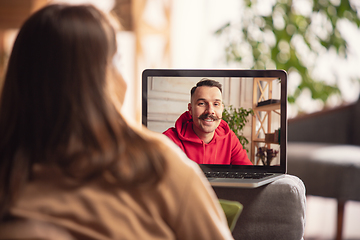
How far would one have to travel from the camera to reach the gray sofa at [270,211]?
76 centimetres

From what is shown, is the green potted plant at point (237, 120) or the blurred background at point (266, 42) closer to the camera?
the green potted plant at point (237, 120)

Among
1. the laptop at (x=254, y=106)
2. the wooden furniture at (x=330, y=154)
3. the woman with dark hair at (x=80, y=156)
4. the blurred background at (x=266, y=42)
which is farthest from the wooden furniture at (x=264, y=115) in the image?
the blurred background at (x=266, y=42)

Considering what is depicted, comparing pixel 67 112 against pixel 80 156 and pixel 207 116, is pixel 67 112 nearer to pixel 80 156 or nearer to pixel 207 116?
pixel 80 156

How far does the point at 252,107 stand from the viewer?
92 centimetres

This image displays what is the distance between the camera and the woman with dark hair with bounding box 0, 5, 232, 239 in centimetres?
38

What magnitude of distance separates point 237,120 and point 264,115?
0.24 ft

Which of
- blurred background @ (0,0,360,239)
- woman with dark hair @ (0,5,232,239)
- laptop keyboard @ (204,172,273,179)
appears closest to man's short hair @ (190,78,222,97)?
laptop keyboard @ (204,172,273,179)

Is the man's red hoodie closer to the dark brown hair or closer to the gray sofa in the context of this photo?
the gray sofa

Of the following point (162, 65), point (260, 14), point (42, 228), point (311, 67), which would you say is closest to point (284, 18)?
point (260, 14)

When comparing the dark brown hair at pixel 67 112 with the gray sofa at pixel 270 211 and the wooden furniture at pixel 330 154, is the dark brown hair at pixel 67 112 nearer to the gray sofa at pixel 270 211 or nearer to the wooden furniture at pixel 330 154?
the gray sofa at pixel 270 211

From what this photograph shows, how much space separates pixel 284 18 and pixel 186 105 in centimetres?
103

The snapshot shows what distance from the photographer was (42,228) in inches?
14.7

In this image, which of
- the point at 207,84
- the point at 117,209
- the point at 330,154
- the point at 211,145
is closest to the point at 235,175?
the point at 211,145

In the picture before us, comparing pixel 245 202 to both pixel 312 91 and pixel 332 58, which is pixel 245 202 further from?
pixel 332 58
